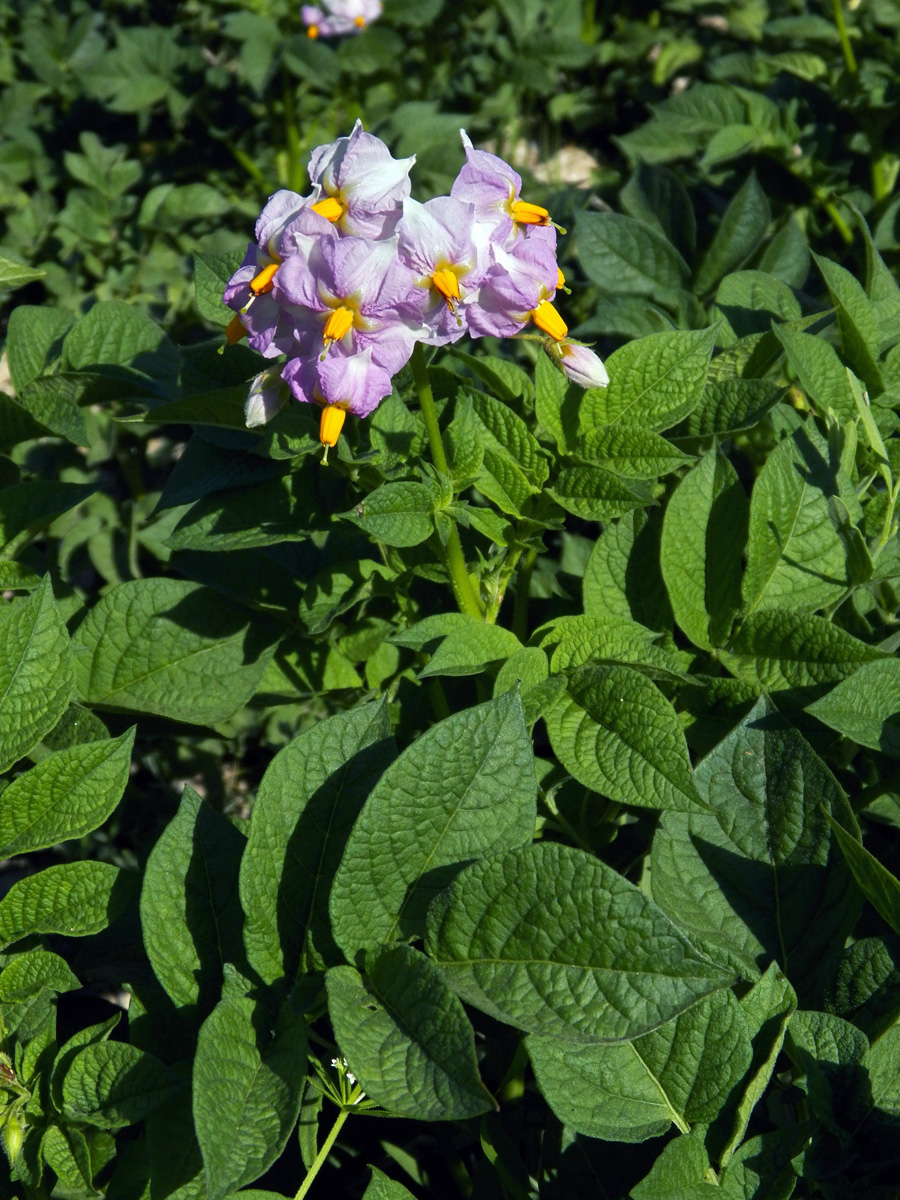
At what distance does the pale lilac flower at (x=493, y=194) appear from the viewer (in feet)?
3.56

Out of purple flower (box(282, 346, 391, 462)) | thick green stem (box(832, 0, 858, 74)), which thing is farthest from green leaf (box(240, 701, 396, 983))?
thick green stem (box(832, 0, 858, 74))

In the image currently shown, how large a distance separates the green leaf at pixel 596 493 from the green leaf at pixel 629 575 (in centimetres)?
15

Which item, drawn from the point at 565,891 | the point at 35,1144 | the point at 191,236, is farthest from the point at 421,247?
the point at 191,236

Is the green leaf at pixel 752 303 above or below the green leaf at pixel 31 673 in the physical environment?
above

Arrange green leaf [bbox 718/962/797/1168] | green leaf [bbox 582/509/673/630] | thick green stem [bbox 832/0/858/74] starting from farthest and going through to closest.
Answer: thick green stem [bbox 832/0/858/74]
green leaf [bbox 582/509/673/630]
green leaf [bbox 718/962/797/1168]

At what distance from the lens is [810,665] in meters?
1.26

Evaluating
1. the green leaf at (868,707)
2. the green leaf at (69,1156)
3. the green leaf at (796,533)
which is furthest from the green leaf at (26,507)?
the green leaf at (868,707)

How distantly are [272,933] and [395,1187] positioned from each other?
0.25m

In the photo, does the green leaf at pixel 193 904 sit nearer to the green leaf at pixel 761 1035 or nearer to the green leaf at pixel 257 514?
the green leaf at pixel 257 514

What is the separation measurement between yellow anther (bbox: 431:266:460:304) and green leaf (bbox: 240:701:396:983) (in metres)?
0.42

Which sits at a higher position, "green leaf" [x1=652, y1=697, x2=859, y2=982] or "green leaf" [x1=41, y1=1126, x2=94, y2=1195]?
"green leaf" [x1=652, y1=697, x2=859, y2=982]

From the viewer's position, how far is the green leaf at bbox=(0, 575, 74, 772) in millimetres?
1132

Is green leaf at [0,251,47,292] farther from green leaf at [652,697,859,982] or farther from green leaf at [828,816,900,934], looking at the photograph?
green leaf at [828,816,900,934]

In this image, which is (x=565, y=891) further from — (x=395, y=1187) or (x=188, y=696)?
(x=188, y=696)
